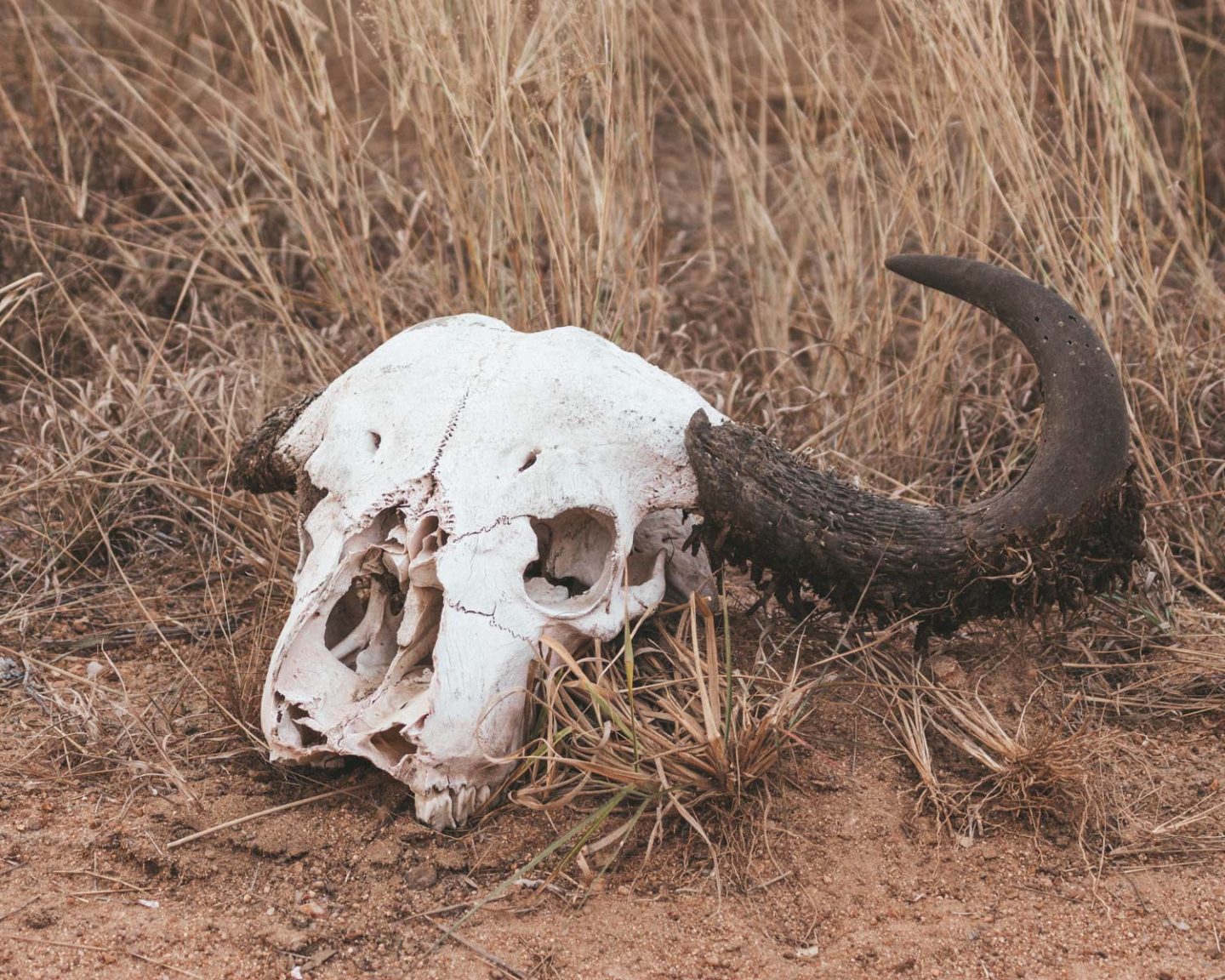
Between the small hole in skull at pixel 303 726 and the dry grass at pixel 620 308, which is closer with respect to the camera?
the small hole in skull at pixel 303 726

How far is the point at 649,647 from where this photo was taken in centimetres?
274

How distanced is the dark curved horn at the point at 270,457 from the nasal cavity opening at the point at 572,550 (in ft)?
1.82

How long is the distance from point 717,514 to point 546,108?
1.60 m

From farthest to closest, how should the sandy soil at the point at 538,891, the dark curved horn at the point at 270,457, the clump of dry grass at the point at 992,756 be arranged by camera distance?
the dark curved horn at the point at 270,457 → the clump of dry grass at the point at 992,756 → the sandy soil at the point at 538,891

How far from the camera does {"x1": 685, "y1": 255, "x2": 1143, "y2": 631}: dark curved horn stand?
240 centimetres

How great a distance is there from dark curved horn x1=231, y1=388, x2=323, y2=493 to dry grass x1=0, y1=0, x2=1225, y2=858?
0.74ft

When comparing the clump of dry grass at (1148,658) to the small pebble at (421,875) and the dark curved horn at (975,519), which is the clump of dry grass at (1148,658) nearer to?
the dark curved horn at (975,519)

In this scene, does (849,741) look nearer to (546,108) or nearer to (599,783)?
(599,783)

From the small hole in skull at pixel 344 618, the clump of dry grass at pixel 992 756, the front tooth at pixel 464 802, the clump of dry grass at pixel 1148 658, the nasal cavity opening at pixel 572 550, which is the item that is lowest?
the clump of dry grass at pixel 1148 658

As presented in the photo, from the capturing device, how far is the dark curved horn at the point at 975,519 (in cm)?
240

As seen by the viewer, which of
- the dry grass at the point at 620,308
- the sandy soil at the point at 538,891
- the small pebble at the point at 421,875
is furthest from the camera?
the dry grass at the point at 620,308

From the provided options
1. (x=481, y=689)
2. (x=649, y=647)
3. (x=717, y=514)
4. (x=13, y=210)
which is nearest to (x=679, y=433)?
(x=717, y=514)

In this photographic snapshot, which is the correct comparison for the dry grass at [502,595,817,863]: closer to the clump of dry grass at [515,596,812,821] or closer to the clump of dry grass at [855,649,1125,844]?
the clump of dry grass at [515,596,812,821]

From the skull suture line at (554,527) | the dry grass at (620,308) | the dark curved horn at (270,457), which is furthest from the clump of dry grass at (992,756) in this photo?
the dark curved horn at (270,457)
